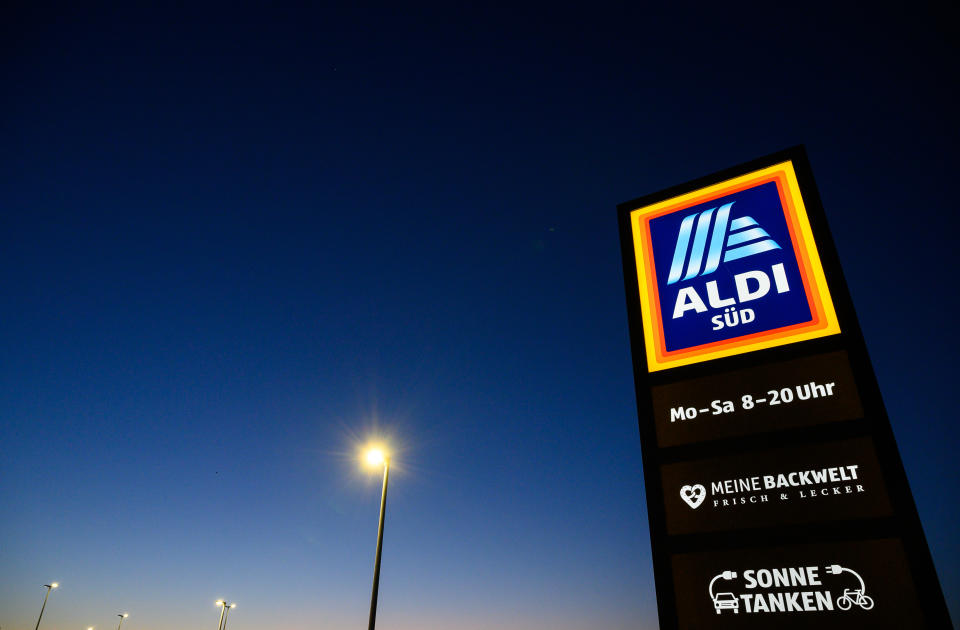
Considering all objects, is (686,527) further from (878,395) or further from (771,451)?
(878,395)

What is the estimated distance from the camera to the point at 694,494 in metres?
5.95

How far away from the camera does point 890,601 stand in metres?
4.64

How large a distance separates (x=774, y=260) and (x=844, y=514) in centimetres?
327

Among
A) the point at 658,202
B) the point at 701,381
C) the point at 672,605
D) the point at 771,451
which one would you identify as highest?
the point at 658,202

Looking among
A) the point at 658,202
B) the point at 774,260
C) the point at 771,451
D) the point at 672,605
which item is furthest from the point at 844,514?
the point at 658,202

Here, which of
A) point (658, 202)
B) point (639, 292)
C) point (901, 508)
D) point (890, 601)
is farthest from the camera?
point (658, 202)

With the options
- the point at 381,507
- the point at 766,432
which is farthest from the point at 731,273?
the point at 381,507

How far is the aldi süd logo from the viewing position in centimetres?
643

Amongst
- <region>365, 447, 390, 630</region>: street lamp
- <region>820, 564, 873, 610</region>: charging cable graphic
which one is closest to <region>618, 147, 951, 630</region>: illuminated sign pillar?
<region>820, 564, 873, 610</region>: charging cable graphic

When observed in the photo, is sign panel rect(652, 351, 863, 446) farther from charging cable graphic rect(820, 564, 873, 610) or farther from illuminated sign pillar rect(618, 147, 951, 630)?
charging cable graphic rect(820, 564, 873, 610)

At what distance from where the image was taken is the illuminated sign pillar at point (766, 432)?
493 cm

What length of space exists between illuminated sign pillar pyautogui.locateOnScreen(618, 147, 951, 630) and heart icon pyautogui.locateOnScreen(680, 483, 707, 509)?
0.05 feet

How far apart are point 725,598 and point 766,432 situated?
1.85 metres

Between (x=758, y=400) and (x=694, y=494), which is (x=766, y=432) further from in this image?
(x=694, y=494)
